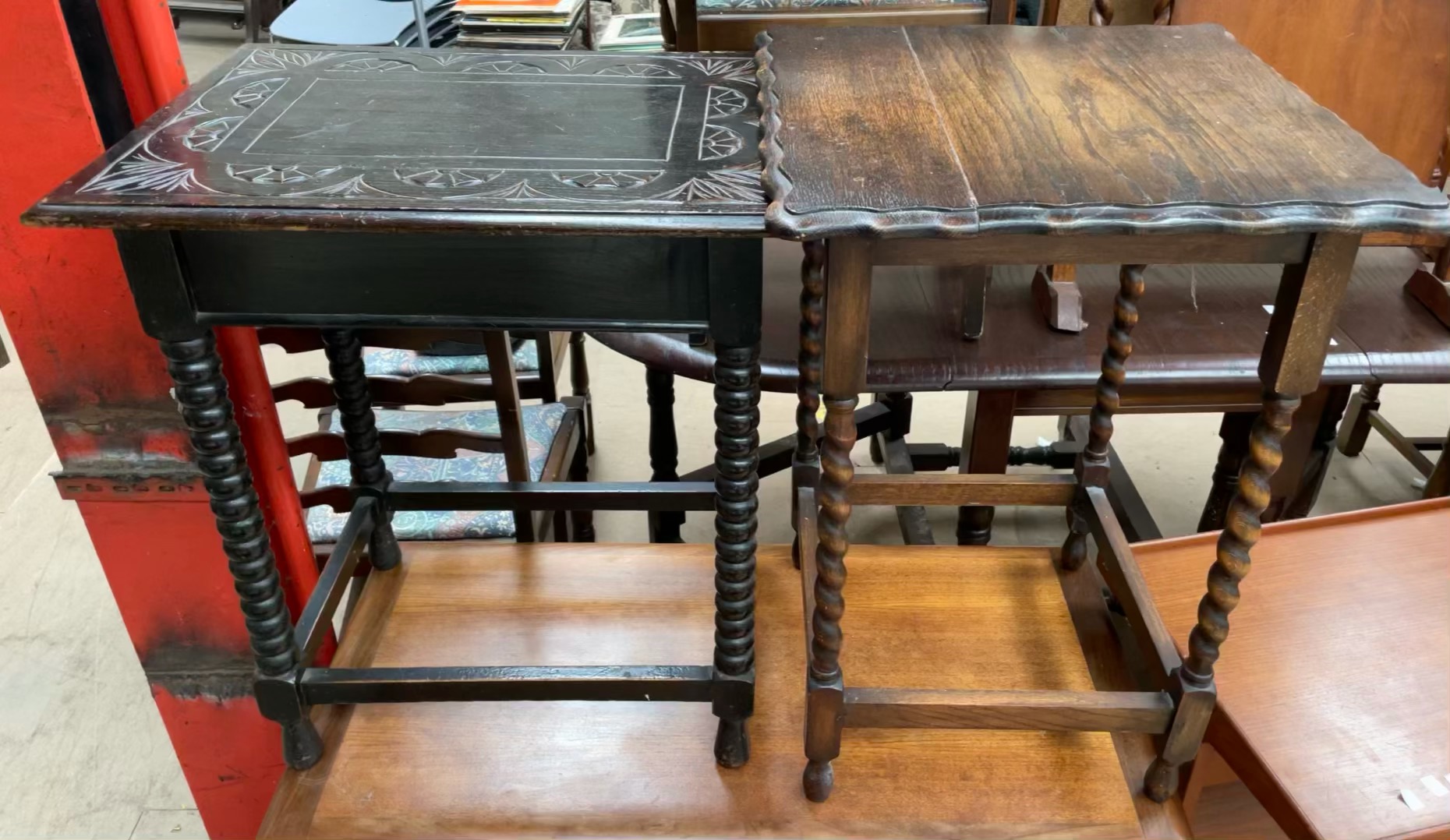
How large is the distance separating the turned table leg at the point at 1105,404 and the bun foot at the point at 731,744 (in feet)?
1.95

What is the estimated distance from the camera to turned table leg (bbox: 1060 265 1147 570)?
1.33 m

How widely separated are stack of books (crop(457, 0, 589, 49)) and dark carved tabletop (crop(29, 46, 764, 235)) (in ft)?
4.65

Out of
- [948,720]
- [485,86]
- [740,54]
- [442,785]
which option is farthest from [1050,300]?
[442,785]

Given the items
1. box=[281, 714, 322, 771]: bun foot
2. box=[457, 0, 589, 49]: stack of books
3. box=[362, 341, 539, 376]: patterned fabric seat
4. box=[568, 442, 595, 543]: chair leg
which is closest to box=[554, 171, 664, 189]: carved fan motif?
box=[281, 714, 322, 771]: bun foot

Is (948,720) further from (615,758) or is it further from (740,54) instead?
(740,54)

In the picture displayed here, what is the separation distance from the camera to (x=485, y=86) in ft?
3.95

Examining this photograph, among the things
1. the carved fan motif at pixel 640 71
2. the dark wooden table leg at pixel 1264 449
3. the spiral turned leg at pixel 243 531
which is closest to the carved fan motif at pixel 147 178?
the spiral turned leg at pixel 243 531

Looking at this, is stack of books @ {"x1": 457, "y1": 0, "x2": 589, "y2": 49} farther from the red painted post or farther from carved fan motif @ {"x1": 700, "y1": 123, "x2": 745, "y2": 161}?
carved fan motif @ {"x1": 700, "y1": 123, "x2": 745, "y2": 161}

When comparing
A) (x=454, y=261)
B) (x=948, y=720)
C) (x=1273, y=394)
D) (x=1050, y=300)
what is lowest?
(x=948, y=720)

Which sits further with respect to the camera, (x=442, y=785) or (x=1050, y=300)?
(x=1050, y=300)

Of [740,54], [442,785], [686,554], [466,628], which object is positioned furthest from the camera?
[686,554]

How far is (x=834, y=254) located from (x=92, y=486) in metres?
1.05

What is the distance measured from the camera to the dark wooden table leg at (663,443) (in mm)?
1988

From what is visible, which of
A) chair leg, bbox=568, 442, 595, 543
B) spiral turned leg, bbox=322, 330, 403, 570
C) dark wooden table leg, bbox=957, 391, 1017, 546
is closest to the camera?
spiral turned leg, bbox=322, 330, 403, 570
